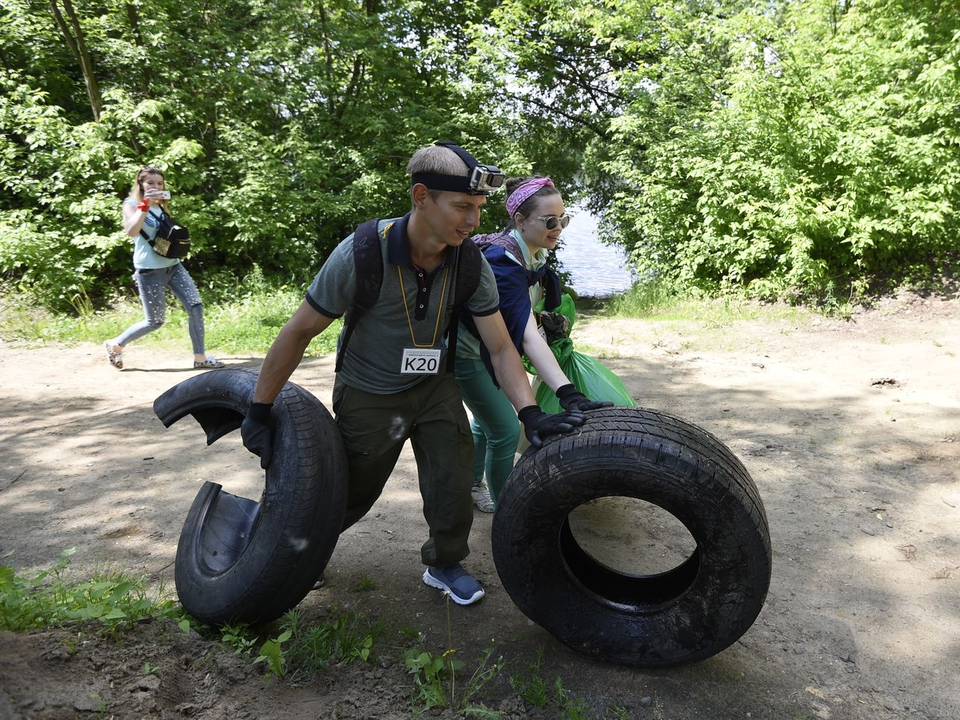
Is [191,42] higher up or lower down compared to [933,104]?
higher up

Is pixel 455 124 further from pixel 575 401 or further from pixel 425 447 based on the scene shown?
pixel 575 401

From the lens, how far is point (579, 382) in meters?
3.80

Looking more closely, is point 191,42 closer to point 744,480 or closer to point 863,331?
point 863,331

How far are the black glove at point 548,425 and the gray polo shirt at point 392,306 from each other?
0.49 meters

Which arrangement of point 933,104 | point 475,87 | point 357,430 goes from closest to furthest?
point 357,430, point 933,104, point 475,87

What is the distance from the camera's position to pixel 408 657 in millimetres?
2582

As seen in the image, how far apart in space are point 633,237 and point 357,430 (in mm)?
12437

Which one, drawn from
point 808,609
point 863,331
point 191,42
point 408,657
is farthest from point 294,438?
point 191,42

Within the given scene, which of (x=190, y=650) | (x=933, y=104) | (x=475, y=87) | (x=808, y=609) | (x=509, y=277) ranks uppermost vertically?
(x=475, y=87)

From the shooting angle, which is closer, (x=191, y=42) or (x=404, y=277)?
(x=404, y=277)

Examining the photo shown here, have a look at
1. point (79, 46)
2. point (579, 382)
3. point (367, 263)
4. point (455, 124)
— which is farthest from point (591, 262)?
point (367, 263)

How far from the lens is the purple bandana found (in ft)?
11.3

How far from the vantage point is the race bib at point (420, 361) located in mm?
2775

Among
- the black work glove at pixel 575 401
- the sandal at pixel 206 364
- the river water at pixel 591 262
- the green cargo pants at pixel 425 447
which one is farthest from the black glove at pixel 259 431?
the river water at pixel 591 262
